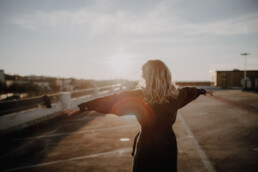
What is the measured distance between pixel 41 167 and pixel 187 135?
4.99 meters

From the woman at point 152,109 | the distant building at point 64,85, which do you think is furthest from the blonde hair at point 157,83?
the distant building at point 64,85

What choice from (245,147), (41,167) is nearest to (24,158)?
(41,167)

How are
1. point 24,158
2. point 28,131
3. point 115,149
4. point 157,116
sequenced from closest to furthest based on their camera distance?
point 157,116 → point 24,158 → point 115,149 → point 28,131

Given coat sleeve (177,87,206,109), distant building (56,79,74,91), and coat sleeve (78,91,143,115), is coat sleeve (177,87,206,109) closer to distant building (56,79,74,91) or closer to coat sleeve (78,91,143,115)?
coat sleeve (78,91,143,115)

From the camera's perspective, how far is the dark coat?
2.20m

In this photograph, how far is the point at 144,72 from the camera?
229cm

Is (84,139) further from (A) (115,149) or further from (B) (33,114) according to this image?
(B) (33,114)

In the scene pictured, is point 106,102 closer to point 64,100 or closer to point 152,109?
point 152,109

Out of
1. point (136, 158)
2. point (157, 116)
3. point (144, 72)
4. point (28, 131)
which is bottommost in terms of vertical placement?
point (28, 131)

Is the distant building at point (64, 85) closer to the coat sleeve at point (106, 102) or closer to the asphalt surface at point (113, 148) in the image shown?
the asphalt surface at point (113, 148)

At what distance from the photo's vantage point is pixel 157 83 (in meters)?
2.21

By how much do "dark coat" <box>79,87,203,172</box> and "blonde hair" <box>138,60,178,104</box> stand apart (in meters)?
0.08

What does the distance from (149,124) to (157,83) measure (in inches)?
19.1

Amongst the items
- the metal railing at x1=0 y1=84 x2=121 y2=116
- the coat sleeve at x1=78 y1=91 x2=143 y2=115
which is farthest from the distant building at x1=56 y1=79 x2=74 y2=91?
the coat sleeve at x1=78 y1=91 x2=143 y2=115
